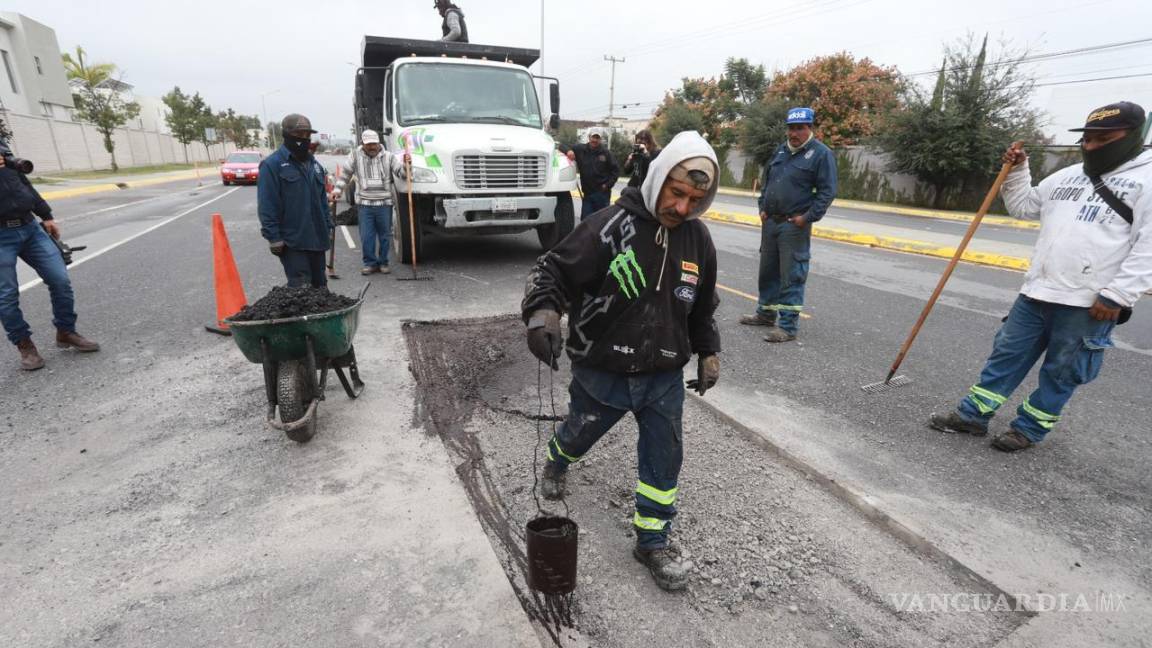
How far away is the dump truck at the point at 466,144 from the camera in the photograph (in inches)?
280

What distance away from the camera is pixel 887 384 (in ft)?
14.5

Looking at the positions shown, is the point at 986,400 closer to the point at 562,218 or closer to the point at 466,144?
the point at 562,218

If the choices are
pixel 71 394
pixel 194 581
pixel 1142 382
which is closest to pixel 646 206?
pixel 194 581

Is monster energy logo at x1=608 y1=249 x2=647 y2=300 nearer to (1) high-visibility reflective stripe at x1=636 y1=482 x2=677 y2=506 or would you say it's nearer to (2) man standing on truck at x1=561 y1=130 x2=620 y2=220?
(1) high-visibility reflective stripe at x1=636 y1=482 x2=677 y2=506

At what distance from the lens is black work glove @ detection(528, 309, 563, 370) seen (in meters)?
2.15

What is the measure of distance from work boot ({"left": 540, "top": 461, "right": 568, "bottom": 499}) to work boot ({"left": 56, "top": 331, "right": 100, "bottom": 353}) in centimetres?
432

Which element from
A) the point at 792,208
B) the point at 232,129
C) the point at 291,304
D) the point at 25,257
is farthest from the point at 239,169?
the point at 232,129

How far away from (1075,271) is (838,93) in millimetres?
35758

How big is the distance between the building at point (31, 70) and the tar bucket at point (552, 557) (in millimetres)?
43606

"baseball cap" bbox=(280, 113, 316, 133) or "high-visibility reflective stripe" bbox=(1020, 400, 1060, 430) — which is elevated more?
"baseball cap" bbox=(280, 113, 316, 133)

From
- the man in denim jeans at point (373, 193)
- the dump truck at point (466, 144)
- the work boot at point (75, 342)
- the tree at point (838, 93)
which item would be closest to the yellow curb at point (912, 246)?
the dump truck at point (466, 144)

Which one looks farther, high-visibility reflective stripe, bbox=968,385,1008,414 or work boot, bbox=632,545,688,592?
high-visibility reflective stripe, bbox=968,385,1008,414

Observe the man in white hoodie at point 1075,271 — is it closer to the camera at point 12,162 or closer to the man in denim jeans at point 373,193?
the man in denim jeans at point 373,193

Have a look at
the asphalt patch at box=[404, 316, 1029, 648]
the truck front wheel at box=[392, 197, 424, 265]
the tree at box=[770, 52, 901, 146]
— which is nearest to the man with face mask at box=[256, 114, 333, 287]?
the asphalt patch at box=[404, 316, 1029, 648]
